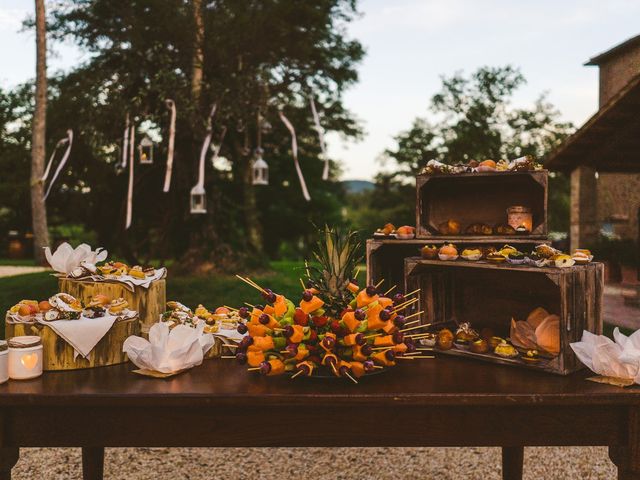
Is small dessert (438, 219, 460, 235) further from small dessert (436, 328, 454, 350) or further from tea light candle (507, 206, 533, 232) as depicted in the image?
small dessert (436, 328, 454, 350)

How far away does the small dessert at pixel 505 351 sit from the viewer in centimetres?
207

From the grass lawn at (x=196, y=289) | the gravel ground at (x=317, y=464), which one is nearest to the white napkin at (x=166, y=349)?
the gravel ground at (x=317, y=464)

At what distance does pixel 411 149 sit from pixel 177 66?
61.2ft

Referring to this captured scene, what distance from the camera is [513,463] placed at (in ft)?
9.17

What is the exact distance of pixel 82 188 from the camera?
1680 centimetres

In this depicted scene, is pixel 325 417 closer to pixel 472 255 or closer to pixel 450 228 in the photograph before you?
pixel 472 255

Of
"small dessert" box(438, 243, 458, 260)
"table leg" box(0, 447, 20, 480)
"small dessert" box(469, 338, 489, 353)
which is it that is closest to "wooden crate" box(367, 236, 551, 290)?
"small dessert" box(438, 243, 458, 260)

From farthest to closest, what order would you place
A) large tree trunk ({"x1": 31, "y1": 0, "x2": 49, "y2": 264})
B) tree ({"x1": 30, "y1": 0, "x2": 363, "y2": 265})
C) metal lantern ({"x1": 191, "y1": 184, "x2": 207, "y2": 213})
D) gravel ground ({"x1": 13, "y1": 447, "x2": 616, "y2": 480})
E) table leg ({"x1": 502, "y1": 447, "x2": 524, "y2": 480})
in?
large tree trunk ({"x1": 31, "y1": 0, "x2": 49, "y2": 264}) < tree ({"x1": 30, "y1": 0, "x2": 363, "y2": 265}) < metal lantern ({"x1": 191, "y1": 184, "x2": 207, "y2": 213}) < gravel ground ({"x1": 13, "y1": 447, "x2": 616, "y2": 480}) < table leg ({"x1": 502, "y1": 447, "x2": 524, "y2": 480})

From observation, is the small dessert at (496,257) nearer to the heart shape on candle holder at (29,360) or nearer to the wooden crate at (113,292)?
the wooden crate at (113,292)

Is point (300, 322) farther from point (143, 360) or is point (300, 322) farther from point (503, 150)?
point (503, 150)

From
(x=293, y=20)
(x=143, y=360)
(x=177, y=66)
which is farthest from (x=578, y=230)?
(x=143, y=360)

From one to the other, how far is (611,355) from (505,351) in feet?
1.26

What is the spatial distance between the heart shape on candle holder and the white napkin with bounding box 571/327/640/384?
178 cm

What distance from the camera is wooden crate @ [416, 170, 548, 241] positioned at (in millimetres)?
2834
